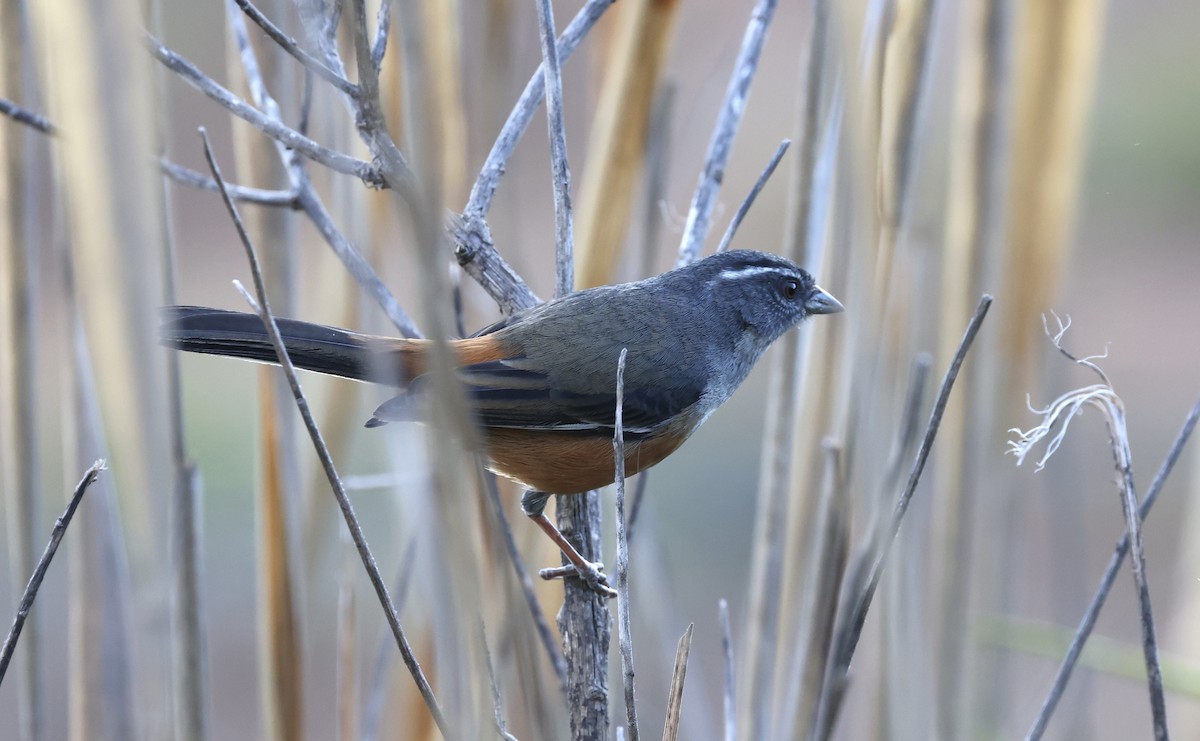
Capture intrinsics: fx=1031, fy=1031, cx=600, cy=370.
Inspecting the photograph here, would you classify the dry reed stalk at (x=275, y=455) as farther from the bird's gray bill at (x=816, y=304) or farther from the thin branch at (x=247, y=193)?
the bird's gray bill at (x=816, y=304)

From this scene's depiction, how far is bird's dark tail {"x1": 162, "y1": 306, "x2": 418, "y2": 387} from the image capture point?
2.26 metres

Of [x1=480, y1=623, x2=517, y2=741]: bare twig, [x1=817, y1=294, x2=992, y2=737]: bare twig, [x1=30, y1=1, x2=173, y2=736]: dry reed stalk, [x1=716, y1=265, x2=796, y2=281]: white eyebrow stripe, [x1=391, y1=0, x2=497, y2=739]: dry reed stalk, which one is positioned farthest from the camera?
[x1=716, y1=265, x2=796, y2=281]: white eyebrow stripe

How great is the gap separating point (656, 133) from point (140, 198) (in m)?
1.27

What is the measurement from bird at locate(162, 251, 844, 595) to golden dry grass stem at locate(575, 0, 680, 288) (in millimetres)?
236

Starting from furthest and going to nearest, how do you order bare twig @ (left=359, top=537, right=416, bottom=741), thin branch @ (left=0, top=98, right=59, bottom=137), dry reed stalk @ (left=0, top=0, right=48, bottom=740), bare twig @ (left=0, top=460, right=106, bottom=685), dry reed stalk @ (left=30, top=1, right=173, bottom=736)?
bare twig @ (left=359, top=537, right=416, bottom=741) → dry reed stalk @ (left=0, top=0, right=48, bottom=740) → thin branch @ (left=0, top=98, right=59, bottom=137) → dry reed stalk @ (left=30, top=1, right=173, bottom=736) → bare twig @ (left=0, top=460, right=106, bottom=685)

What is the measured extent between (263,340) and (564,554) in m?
0.90

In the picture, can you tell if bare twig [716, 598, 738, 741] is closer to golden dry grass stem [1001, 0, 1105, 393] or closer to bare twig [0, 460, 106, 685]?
golden dry grass stem [1001, 0, 1105, 393]

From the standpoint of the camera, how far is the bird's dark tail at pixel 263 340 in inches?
89.1

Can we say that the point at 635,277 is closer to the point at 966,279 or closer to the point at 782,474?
the point at 782,474

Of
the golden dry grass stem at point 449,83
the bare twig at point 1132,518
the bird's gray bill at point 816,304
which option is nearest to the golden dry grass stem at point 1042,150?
the bare twig at point 1132,518

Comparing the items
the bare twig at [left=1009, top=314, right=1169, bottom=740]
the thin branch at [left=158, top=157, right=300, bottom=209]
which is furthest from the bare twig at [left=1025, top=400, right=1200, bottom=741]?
the thin branch at [left=158, top=157, right=300, bottom=209]

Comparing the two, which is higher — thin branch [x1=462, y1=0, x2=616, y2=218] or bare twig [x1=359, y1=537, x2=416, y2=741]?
thin branch [x1=462, y1=0, x2=616, y2=218]

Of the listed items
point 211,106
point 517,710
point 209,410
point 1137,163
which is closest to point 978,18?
point 517,710

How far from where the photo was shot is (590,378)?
2.78m
